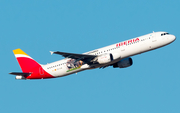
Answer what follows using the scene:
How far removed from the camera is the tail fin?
61.7 metres

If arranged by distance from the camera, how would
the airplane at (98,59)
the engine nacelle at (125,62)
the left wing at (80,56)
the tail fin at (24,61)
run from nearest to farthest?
1. the left wing at (80,56)
2. the airplane at (98,59)
3. the engine nacelle at (125,62)
4. the tail fin at (24,61)

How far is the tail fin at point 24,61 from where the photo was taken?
61.7 m

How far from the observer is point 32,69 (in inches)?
2410

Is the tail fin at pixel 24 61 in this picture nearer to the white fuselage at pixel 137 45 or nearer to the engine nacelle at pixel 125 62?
the white fuselage at pixel 137 45

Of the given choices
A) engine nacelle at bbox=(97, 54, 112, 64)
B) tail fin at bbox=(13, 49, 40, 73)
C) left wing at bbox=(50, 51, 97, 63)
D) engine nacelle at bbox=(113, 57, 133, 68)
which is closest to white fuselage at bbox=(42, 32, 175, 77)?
engine nacelle at bbox=(97, 54, 112, 64)

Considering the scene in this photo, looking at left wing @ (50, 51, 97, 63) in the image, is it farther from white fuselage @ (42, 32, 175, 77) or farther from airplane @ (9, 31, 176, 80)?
white fuselage @ (42, 32, 175, 77)

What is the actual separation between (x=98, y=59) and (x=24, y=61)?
17.0m

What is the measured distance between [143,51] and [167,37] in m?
4.95

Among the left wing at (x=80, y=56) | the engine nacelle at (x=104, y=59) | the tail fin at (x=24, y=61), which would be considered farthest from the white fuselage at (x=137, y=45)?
the tail fin at (x=24, y=61)

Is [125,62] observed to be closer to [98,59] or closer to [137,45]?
[137,45]

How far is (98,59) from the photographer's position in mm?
55094

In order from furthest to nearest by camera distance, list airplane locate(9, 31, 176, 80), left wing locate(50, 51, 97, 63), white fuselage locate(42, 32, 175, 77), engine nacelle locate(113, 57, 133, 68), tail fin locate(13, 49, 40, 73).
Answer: tail fin locate(13, 49, 40, 73) → engine nacelle locate(113, 57, 133, 68) → airplane locate(9, 31, 176, 80) → white fuselage locate(42, 32, 175, 77) → left wing locate(50, 51, 97, 63)

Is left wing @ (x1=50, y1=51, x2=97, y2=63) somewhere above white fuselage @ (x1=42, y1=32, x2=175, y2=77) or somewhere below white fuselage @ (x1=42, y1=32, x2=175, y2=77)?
below

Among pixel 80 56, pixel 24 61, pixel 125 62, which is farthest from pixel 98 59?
pixel 24 61
